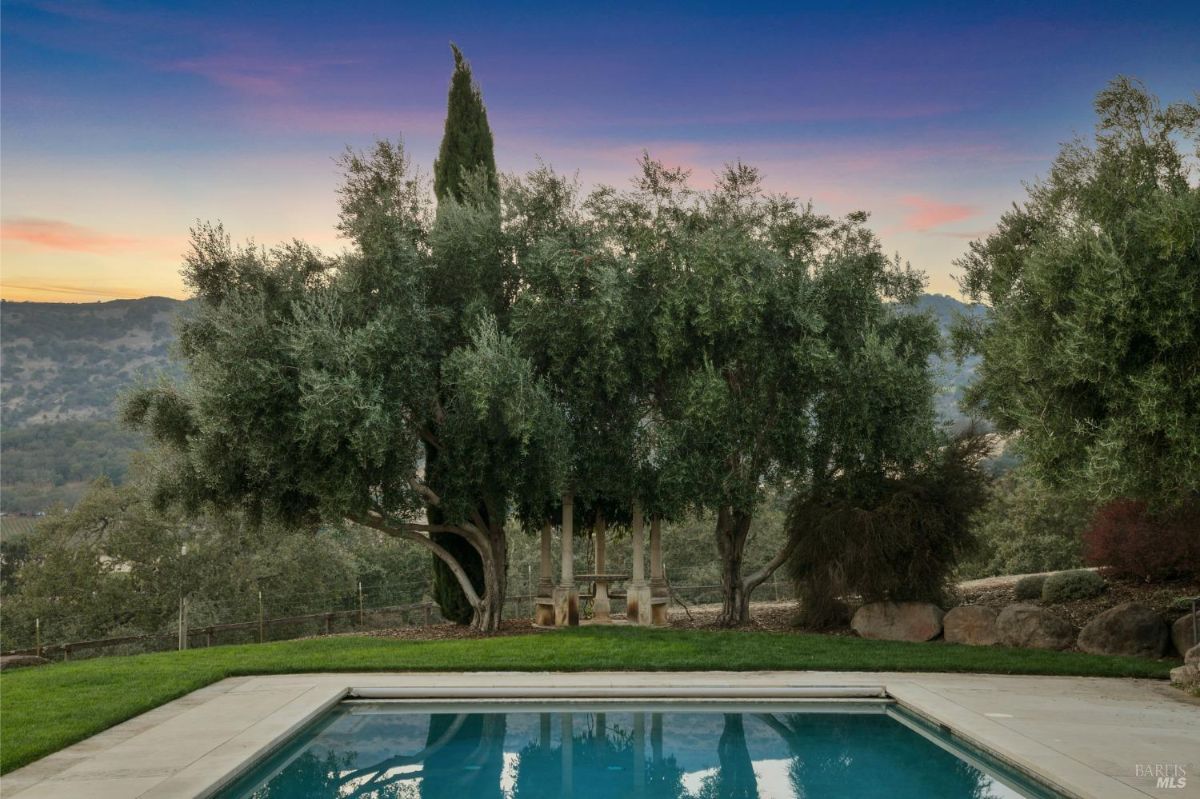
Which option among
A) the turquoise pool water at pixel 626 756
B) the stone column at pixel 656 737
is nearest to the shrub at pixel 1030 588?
the turquoise pool water at pixel 626 756

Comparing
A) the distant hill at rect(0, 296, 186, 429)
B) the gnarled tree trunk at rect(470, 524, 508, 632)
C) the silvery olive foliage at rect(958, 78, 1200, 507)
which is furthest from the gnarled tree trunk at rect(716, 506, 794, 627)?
the distant hill at rect(0, 296, 186, 429)

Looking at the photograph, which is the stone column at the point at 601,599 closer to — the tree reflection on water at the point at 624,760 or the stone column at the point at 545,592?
the stone column at the point at 545,592

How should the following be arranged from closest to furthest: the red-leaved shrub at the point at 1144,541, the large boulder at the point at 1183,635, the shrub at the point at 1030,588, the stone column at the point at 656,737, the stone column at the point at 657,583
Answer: the stone column at the point at 656,737 < the large boulder at the point at 1183,635 < the red-leaved shrub at the point at 1144,541 < the stone column at the point at 657,583 < the shrub at the point at 1030,588

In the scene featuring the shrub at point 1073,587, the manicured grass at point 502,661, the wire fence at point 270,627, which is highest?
the shrub at point 1073,587

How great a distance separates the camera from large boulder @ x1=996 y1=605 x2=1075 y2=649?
14109 mm

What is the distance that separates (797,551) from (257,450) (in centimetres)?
941

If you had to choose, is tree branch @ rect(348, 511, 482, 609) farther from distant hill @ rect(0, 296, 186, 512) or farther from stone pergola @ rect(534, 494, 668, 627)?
distant hill @ rect(0, 296, 186, 512)

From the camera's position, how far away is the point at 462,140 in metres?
19.2

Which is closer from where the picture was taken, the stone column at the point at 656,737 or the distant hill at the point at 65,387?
the stone column at the point at 656,737

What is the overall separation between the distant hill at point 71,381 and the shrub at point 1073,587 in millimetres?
3750

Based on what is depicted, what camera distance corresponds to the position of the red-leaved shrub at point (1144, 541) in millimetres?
15797

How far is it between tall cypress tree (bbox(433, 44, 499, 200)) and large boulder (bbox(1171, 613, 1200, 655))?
555 inches

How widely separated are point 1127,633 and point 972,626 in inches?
86.5

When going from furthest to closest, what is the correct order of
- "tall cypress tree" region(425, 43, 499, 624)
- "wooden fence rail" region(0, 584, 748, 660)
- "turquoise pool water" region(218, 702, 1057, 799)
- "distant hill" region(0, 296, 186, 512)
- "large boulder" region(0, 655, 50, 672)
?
"distant hill" region(0, 296, 186, 512) → "tall cypress tree" region(425, 43, 499, 624) → "wooden fence rail" region(0, 584, 748, 660) → "large boulder" region(0, 655, 50, 672) → "turquoise pool water" region(218, 702, 1057, 799)
